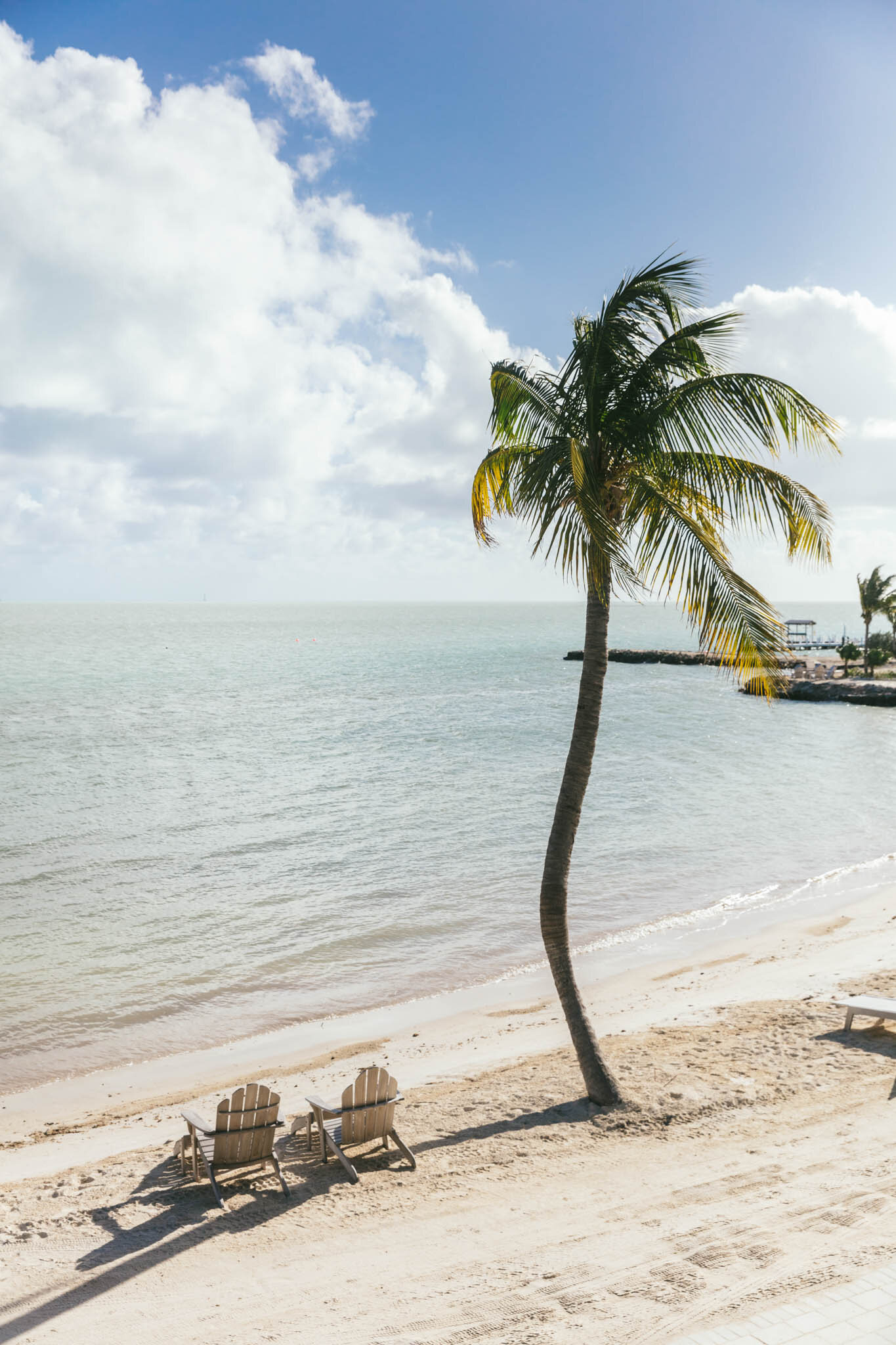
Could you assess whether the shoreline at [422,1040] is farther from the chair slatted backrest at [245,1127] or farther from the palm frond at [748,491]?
the palm frond at [748,491]

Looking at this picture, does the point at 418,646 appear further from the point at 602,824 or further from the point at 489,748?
the point at 602,824

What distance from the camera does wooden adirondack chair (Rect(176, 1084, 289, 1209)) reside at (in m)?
6.77

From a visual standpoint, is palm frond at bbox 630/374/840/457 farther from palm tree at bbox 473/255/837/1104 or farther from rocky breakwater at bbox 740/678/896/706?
rocky breakwater at bbox 740/678/896/706

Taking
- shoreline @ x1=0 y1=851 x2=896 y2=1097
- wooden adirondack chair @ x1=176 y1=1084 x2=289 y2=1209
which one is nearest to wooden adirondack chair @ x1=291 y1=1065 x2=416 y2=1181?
wooden adirondack chair @ x1=176 y1=1084 x2=289 y2=1209

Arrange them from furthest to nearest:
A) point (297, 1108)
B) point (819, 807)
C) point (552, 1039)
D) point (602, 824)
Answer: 1. point (819, 807)
2. point (602, 824)
3. point (552, 1039)
4. point (297, 1108)

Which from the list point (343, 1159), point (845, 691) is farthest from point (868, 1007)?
point (845, 691)

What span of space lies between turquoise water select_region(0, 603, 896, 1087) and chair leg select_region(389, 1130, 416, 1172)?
18.4 feet

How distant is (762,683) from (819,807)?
862 inches

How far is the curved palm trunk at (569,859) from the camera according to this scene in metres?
7.53

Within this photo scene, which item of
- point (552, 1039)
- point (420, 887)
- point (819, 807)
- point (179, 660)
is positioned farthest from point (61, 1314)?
point (179, 660)

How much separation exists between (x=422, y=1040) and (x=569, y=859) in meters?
5.12

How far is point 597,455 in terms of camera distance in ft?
23.1

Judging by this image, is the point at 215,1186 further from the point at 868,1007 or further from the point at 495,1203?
the point at 868,1007

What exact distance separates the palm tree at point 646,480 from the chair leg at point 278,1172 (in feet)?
9.40
